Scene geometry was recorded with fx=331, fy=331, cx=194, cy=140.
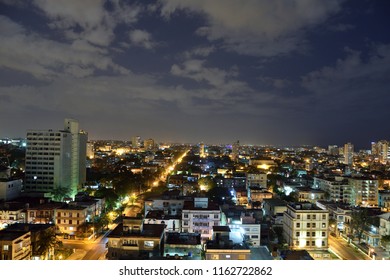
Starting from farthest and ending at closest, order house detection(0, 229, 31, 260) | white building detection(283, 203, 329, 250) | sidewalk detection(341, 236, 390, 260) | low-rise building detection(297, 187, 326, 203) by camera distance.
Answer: low-rise building detection(297, 187, 326, 203) < white building detection(283, 203, 329, 250) < sidewalk detection(341, 236, 390, 260) < house detection(0, 229, 31, 260)

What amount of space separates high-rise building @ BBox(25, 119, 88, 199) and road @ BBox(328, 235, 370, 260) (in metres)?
6.47

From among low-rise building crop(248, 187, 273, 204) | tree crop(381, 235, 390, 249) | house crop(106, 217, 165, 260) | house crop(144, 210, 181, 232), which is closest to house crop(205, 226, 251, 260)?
house crop(106, 217, 165, 260)

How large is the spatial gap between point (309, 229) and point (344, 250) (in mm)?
642

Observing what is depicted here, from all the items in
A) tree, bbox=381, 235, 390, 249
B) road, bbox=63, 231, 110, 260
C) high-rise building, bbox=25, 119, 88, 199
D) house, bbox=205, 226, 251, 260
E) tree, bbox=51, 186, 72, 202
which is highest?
high-rise building, bbox=25, 119, 88, 199

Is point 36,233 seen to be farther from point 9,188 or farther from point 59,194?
point 9,188

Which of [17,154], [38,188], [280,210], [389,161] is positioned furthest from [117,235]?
[389,161]

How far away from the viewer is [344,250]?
5.25 meters

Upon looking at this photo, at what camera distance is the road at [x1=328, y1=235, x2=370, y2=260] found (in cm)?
491

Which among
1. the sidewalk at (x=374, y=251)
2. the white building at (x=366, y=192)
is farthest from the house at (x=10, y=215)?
the white building at (x=366, y=192)

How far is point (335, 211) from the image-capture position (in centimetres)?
648

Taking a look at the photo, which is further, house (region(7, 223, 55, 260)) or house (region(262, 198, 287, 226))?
house (region(262, 198, 287, 226))

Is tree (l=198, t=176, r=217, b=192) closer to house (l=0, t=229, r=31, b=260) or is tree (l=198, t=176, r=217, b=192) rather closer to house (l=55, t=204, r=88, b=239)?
house (l=55, t=204, r=88, b=239)

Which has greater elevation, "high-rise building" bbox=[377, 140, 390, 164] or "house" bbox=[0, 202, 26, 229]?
"high-rise building" bbox=[377, 140, 390, 164]
